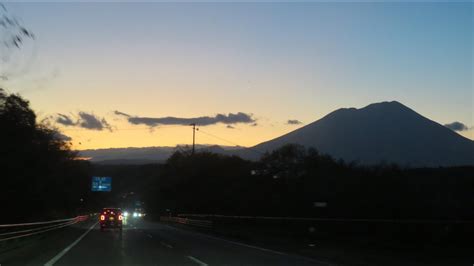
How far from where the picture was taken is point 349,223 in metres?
30.7

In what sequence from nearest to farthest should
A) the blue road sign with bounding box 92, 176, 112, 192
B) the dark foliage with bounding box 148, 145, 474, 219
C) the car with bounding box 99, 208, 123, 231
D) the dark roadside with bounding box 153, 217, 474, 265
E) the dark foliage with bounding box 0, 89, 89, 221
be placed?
the dark roadside with bounding box 153, 217, 474, 265, the car with bounding box 99, 208, 123, 231, the dark foliage with bounding box 0, 89, 89, 221, the dark foliage with bounding box 148, 145, 474, 219, the blue road sign with bounding box 92, 176, 112, 192

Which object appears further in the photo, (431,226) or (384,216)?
(384,216)

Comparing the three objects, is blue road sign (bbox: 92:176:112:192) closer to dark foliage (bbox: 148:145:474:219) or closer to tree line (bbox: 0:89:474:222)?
tree line (bbox: 0:89:474:222)

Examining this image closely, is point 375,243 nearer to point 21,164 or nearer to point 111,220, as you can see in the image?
point 111,220

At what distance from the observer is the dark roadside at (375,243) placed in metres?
19.4

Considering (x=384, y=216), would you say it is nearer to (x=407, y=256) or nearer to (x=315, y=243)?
(x=315, y=243)

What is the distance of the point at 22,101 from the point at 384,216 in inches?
1514

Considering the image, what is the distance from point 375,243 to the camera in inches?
1009

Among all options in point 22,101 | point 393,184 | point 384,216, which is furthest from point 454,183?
point 22,101

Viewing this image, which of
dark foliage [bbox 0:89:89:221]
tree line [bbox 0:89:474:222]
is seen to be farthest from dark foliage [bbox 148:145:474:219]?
dark foliage [bbox 0:89:89:221]

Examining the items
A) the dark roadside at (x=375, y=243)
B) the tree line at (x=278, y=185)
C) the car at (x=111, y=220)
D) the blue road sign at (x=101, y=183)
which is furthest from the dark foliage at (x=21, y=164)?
the dark roadside at (x=375, y=243)

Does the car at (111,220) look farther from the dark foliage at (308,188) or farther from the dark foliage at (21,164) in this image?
the dark foliage at (308,188)

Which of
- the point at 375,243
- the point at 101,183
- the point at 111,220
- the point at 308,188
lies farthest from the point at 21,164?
the point at 101,183

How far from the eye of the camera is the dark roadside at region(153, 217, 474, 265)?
19.4m
